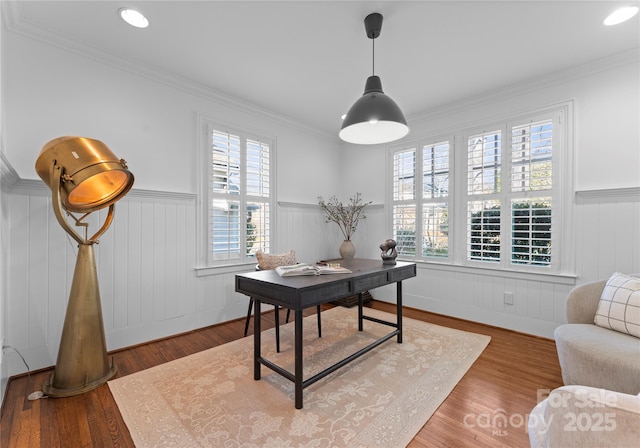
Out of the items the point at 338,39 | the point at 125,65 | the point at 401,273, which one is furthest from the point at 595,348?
the point at 125,65

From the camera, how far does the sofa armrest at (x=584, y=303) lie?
220 cm

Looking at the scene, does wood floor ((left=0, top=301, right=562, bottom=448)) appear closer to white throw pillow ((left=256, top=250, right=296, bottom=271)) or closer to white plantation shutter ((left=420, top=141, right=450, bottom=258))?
white throw pillow ((left=256, top=250, right=296, bottom=271))

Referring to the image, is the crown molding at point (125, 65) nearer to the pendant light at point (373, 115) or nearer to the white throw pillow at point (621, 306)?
the pendant light at point (373, 115)

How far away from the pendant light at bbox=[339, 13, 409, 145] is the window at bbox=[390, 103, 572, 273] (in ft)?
5.69

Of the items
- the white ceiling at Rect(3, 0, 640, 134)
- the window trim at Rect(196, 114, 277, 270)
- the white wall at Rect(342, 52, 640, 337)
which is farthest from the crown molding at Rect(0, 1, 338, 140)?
the white wall at Rect(342, 52, 640, 337)

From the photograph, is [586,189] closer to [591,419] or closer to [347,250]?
[347,250]

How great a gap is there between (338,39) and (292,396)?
9.46 feet

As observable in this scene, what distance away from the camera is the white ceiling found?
2.13 metres

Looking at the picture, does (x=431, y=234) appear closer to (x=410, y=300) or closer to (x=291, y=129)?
(x=410, y=300)

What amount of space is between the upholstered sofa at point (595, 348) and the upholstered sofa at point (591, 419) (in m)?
1.36

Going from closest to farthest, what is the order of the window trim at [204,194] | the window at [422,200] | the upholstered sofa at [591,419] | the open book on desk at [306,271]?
the upholstered sofa at [591,419]
the open book on desk at [306,271]
the window trim at [204,194]
the window at [422,200]

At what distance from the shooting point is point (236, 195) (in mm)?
3676

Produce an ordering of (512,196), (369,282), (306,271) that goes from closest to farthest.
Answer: (306,271) → (369,282) → (512,196)

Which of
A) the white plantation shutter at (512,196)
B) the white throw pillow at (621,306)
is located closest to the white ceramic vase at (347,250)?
the white plantation shutter at (512,196)
